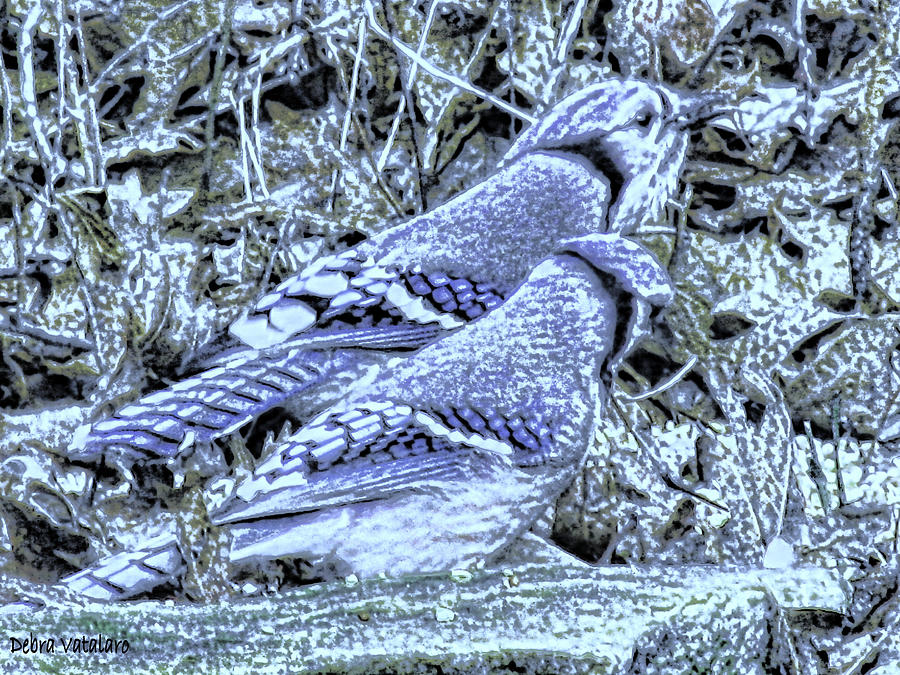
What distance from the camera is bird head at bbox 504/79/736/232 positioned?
1.11 metres

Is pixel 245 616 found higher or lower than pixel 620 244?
lower

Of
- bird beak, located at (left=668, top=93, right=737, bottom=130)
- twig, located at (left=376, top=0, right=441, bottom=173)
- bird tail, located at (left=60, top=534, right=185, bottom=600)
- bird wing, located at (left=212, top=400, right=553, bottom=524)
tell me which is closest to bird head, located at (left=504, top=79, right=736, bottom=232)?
bird beak, located at (left=668, top=93, right=737, bottom=130)

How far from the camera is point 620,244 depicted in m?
1.11

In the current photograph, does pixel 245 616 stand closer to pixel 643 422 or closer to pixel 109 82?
pixel 643 422

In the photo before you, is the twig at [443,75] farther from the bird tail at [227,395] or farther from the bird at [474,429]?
the bird tail at [227,395]

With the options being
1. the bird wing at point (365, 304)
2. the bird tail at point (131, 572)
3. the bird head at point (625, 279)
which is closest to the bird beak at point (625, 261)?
the bird head at point (625, 279)

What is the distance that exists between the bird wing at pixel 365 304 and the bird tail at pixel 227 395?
3 centimetres

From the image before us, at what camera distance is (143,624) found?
3.73 ft

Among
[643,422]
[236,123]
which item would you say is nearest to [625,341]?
[643,422]

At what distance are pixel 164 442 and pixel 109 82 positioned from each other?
477 millimetres

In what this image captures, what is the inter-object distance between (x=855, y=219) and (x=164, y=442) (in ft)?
3.10

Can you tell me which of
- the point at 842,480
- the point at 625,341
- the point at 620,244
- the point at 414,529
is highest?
the point at 620,244

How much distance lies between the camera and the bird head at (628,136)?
1105 mm

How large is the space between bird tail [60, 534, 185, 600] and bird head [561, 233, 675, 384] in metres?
0.61
